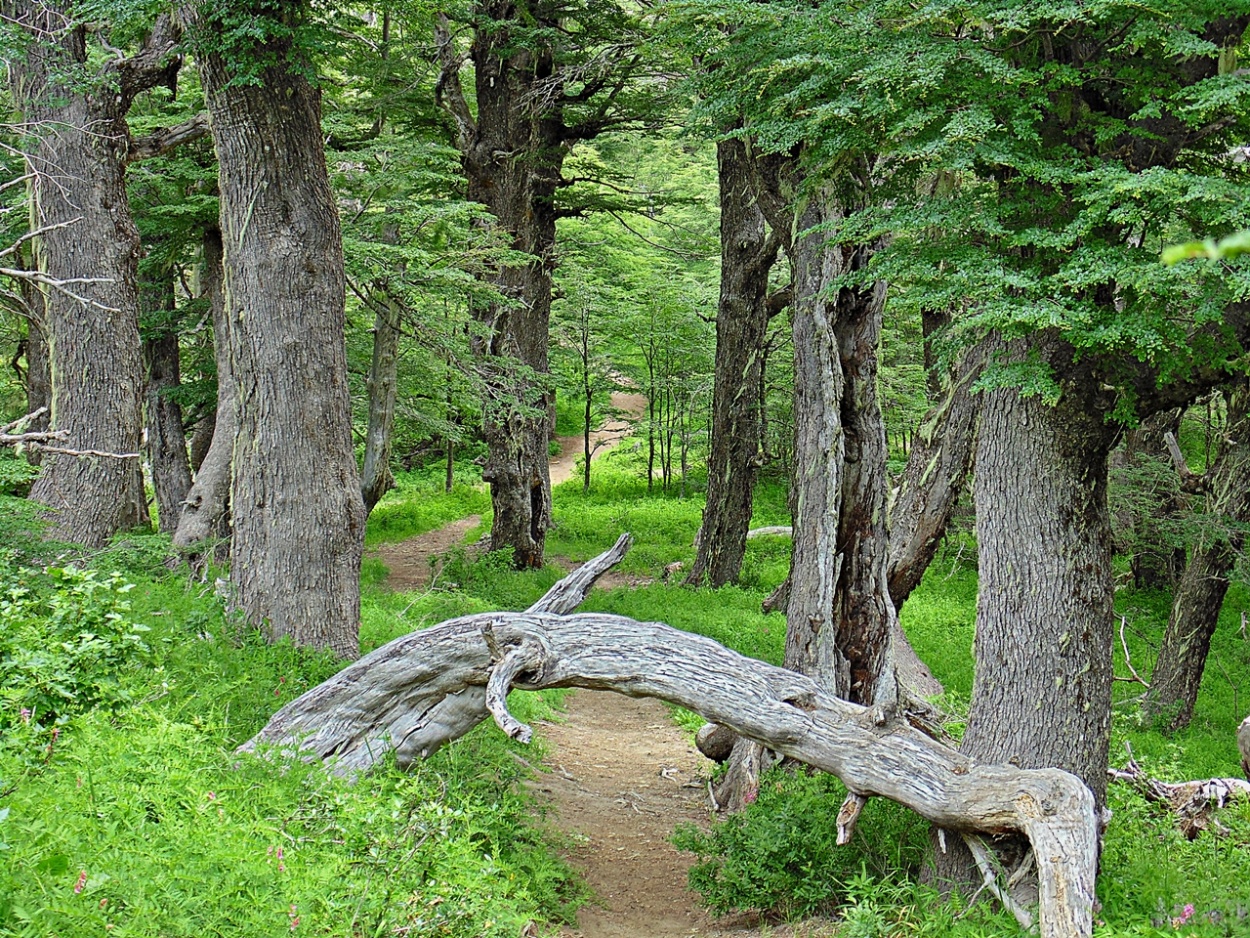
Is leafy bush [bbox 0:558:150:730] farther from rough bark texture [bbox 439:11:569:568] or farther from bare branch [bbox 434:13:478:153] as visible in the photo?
bare branch [bbox 434:13:478:153]

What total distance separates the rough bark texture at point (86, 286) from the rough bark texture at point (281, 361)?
9.65ft

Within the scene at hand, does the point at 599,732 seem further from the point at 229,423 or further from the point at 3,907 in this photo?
the point at 3,907

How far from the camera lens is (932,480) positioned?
7973 mm

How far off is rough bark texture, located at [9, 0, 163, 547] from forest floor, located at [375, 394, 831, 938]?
480 cm

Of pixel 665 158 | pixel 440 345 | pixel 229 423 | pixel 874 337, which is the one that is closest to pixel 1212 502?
pixel 874 337

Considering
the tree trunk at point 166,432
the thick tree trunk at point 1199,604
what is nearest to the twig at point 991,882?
the thick tree trunk at point 1199,604

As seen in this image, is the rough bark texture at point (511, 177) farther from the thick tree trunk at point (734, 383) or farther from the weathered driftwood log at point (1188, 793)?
the weathered driftwood log at point (1188, 793)

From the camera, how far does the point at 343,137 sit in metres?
13.1

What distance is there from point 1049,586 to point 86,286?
28.4ft

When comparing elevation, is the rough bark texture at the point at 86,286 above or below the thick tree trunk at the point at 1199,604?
above

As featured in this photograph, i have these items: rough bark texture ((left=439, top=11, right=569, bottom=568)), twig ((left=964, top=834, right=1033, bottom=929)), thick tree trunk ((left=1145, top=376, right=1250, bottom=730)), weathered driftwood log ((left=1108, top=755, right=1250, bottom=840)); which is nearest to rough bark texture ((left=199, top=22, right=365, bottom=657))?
twig ((left=964, top=834, right=1033, bottom=929))

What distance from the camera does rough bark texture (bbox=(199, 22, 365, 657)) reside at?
23.4ft

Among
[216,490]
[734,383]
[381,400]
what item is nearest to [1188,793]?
[381,400]

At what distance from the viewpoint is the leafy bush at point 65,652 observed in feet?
14.5
